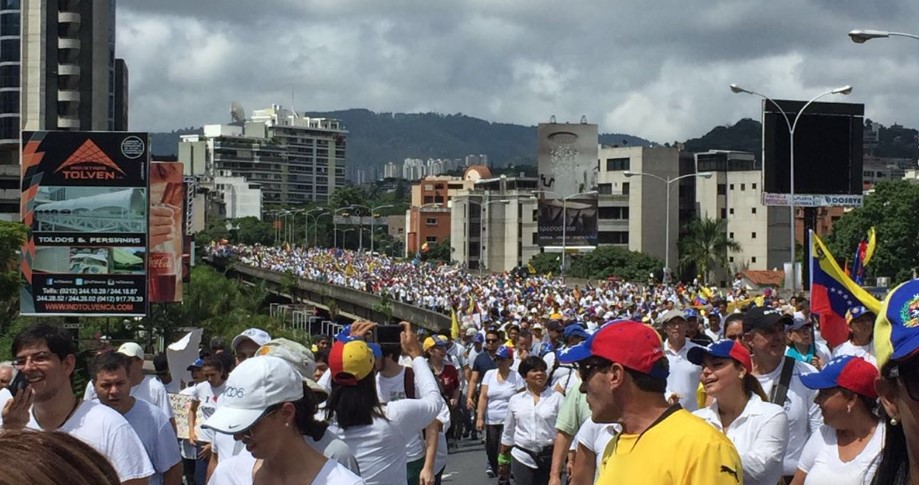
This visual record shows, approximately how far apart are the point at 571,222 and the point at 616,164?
7825 millimetres

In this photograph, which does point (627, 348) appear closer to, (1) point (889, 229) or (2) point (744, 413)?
(2) point (744, 413)

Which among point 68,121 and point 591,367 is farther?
point 68,121

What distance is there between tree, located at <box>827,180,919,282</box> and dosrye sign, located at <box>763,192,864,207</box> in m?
23.2

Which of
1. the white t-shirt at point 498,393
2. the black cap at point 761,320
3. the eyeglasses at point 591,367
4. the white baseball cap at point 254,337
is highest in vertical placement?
the eyeglasses at point 591,367

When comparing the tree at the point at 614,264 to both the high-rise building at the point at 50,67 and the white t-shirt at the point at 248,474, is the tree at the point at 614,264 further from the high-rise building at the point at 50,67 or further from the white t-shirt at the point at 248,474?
the white t-shirt at the point at 248,474

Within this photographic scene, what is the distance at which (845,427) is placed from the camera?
19.3ft

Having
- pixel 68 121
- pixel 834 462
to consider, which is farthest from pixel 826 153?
pixel 68 121

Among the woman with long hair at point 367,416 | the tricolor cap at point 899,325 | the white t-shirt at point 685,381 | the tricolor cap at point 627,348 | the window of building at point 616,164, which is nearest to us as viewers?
the tricolor cap at point 899,325

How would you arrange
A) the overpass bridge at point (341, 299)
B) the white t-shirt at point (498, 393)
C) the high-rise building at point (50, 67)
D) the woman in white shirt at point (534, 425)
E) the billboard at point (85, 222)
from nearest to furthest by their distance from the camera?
the woman in white shirt at point (534, 425)
the white t-shirt at point (498, 393)
the billboard at point (85, 222)
the overpass bridge at point (341, 299)
the high-rise building at point (50, 67)

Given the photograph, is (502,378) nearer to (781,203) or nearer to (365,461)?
(365,461)

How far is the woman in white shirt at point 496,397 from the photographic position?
13594mm

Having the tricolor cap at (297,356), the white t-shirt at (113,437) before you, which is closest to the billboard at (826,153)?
the tricolor cap at (297,356)

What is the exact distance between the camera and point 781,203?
2003 inches

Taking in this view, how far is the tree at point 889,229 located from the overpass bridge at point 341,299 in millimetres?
29060
